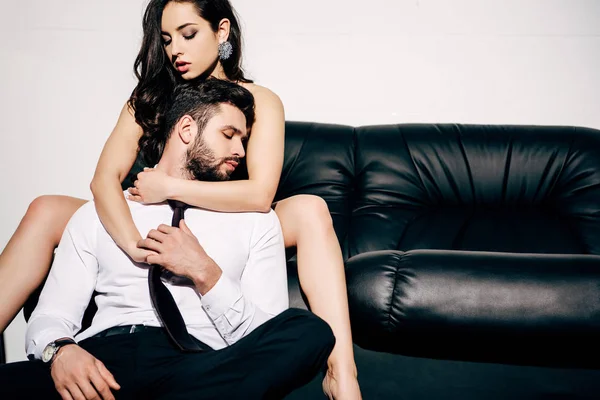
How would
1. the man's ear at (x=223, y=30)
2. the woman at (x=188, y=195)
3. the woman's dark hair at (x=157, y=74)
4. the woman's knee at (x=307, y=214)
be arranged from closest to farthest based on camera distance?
the woman at (x=188, y=195), the woman's knee at (x=307, y=214), the woman's dark hair at (x=157, y=74), the man's ear at (x=223, y=30)

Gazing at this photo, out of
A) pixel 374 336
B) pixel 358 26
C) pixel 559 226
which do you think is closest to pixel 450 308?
pixel 374 336

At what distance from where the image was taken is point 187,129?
155 cm

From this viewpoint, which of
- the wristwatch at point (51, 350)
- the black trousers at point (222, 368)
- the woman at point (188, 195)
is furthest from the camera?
the woman at point (188, 195)

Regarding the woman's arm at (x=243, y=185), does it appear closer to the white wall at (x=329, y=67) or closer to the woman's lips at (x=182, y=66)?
the woman's lips at (x=182, y=66)

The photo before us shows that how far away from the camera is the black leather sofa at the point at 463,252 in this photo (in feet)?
4.38

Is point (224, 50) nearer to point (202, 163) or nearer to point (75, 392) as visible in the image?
point (202, 163)

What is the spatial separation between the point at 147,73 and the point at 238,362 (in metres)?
1.31

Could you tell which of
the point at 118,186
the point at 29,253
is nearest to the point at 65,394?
the point at 29,253

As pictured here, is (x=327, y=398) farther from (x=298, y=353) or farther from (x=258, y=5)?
(x=258, y=5)

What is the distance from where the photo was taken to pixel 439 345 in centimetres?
139

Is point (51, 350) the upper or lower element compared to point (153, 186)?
lower

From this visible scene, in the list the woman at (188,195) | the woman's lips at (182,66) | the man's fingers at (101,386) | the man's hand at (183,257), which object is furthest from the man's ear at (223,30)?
the man's fingers at (101,386)

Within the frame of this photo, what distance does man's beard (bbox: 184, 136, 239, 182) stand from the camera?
1.52 m

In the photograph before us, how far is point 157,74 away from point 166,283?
3.13 feet
